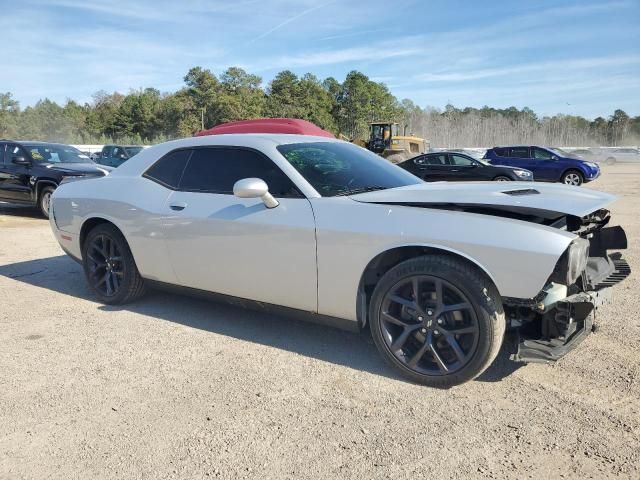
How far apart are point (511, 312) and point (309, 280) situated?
127 cm

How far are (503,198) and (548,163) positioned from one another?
17.6m

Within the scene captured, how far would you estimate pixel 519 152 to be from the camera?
19.5 meters

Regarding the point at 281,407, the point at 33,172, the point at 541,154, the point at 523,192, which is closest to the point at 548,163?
the point at 541,154

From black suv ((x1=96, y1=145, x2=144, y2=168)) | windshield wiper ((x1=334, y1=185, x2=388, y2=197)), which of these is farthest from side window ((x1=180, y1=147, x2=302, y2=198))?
black suv ((x1=96, y1=145, x2=144, y2=168))

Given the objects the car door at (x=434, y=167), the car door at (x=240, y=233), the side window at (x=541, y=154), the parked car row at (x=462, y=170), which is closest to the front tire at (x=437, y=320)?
the car door at (x=240, y=233)

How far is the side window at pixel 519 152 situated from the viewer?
1941cm

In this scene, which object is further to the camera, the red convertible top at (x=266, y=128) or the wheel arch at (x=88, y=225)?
the red convertible top at (x=266, y=128)

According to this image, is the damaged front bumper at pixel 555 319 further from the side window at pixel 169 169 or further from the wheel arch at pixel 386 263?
the side window at pixel 169 169

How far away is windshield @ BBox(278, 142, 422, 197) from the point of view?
358 cm

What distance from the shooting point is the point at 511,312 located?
9.74 ft

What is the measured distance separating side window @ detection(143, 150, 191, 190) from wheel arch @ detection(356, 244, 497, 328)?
1.88 meters

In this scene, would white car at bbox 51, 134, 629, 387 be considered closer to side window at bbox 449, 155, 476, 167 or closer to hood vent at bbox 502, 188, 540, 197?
hood vent at bbox 502, 188, 540, 197

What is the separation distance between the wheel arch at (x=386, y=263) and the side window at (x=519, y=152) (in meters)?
18.0

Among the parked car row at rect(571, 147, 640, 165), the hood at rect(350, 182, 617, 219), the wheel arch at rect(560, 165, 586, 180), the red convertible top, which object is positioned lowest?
the parked car row at rect(571, 147, 640, 165)
